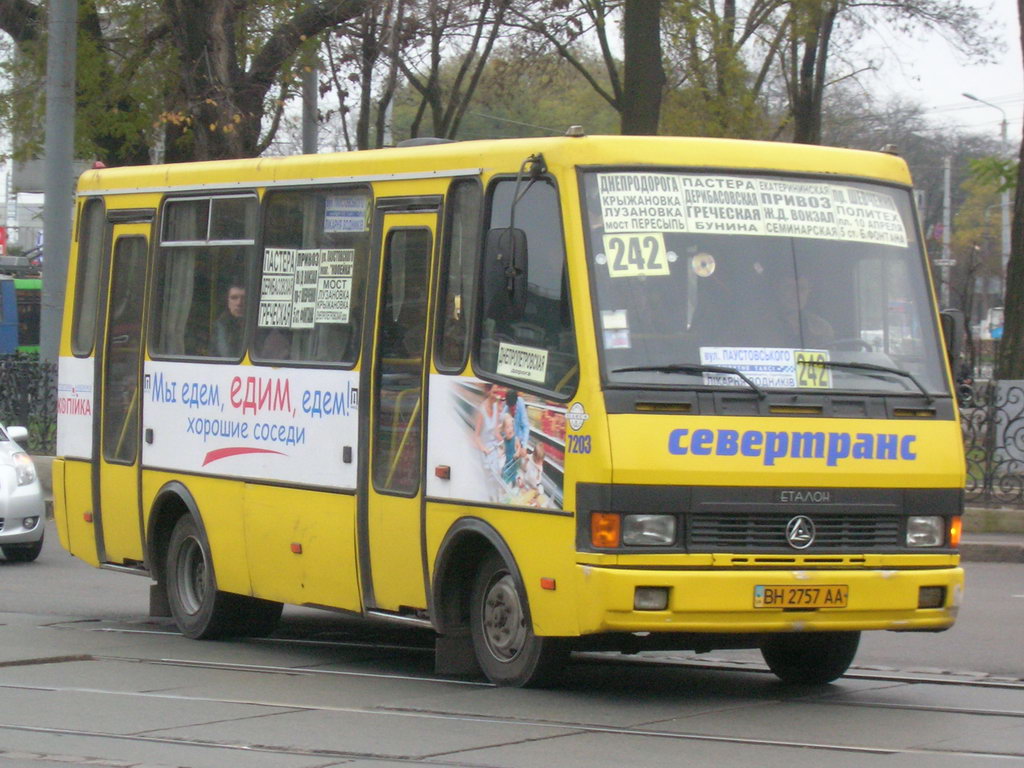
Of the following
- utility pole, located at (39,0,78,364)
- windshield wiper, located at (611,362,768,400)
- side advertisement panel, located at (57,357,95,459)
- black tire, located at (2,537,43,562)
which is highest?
utility pole, located at (39,0,78,364)

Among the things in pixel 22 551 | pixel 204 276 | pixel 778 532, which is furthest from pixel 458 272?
pixel 22 551

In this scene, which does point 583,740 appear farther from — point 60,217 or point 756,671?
point 60,217

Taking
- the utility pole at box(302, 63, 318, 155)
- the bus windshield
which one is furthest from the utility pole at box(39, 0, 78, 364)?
the bus windshield

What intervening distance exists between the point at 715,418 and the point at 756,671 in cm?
242

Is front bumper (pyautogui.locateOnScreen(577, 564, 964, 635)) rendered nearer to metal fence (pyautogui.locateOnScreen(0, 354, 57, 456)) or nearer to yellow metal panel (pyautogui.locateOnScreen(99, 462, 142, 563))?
yellow metal panel (pyautogui.locateOnScreen(99, 462, 142, 563))

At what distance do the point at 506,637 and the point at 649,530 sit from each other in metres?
1.19

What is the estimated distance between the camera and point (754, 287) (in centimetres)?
843

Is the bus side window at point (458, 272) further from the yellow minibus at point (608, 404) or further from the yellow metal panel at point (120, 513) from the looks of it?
the yellow metal panel at point (120, 513)

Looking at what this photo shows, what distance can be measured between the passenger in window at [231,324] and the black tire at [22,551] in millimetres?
5878

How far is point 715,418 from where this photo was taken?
26.5ft

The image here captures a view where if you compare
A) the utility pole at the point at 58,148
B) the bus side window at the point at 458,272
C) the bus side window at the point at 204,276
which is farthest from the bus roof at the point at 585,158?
the utility pole at the point at 58,148

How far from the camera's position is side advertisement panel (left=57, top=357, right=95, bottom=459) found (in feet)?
40.2

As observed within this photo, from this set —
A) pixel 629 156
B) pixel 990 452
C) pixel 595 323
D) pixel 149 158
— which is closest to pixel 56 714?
pixel 595 323

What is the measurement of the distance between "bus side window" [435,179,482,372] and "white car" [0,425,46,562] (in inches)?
305
